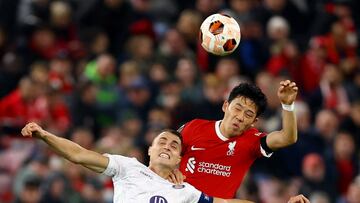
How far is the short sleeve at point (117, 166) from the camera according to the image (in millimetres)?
12078

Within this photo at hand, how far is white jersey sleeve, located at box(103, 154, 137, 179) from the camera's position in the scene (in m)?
12.1

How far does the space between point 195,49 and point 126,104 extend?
1.76m

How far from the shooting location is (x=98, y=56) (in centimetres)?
1955

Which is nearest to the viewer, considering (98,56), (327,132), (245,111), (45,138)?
(45,138)

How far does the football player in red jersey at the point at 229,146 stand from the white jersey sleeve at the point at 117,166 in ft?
2.65

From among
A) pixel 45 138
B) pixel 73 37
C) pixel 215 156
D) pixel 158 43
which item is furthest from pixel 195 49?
pixel 45 138

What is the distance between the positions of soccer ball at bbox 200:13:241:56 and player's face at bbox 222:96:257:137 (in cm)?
50

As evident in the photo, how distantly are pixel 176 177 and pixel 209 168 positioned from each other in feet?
1.92

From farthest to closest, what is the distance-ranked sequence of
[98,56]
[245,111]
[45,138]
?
[98,56] → [245,111] → [45,138]

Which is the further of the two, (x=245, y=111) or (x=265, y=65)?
(x=265, y=65)

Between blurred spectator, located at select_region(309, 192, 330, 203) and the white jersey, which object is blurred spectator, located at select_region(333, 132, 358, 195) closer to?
blurred spectator, located at select_region(309, 192, 330, 203)

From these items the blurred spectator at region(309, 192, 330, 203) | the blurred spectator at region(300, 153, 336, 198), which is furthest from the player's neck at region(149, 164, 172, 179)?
the blurred spectator at region(300, 153, 336, 198)

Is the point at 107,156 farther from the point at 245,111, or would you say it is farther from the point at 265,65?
the point at 265,65

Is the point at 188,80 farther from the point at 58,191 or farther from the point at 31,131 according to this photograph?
the point at 31,131
